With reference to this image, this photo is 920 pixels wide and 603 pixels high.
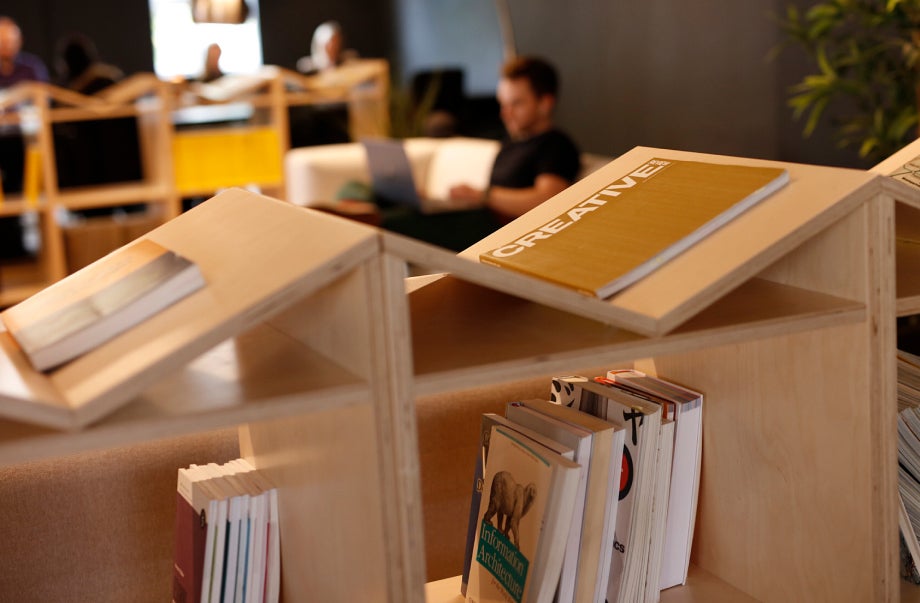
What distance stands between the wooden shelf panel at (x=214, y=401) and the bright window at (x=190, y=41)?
10166mm

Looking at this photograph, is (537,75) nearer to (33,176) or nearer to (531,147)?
(531,147)

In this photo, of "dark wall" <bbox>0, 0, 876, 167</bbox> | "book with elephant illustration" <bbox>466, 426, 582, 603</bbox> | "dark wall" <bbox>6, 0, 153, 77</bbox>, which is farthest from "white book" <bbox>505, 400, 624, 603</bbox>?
"dark wall" <bbox>6, 0, 153, 77</bbox>

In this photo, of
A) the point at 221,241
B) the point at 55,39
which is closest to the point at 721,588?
the point at 221,241

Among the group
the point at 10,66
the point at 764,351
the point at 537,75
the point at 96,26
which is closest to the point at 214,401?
the point at 764,351

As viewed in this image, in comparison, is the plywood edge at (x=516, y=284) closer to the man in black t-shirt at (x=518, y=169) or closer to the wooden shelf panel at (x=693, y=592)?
the wooden shelf panel at (x=693, y=592)

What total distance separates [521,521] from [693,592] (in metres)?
0.32

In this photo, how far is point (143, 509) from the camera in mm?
1459

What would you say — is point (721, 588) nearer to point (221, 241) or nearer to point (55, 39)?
point (221, 241)

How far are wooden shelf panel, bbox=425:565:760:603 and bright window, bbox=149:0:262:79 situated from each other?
32.7 feet

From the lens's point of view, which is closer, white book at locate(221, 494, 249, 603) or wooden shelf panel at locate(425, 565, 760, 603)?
white book at locate(221, 494, 249, 603)

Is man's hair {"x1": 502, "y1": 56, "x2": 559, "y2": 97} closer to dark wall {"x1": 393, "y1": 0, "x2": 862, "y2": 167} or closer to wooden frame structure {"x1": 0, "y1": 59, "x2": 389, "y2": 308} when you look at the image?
dark wall {"x1": 393, "y1": 0, "x2": 862, "y2": 167}

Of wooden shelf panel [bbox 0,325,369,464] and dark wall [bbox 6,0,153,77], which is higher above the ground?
dark wall [bbox 6,0,153,77]

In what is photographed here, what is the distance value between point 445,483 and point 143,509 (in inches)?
18.5

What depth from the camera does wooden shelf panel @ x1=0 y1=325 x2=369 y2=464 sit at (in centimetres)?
86
